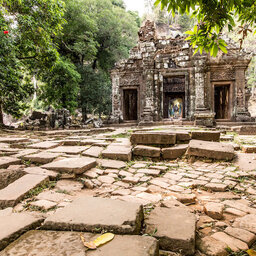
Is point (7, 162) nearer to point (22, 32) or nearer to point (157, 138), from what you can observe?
point (157, 138)

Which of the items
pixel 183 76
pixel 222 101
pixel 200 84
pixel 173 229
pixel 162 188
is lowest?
pixel 162 188

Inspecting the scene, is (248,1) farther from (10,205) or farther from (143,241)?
(10,205)

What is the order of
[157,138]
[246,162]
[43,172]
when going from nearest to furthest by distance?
[43,172] < [246,162] < [157,138]

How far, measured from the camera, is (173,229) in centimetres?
156

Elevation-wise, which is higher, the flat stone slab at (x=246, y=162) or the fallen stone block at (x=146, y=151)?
the fallen stone block at (x=146, y=151)

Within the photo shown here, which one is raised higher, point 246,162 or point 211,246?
point 246,162

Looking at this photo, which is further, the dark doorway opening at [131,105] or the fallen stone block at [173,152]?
the dark doorway opening at [131,105]

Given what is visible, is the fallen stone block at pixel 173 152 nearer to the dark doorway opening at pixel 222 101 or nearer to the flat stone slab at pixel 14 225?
the flat stone slab at pixel 14 225

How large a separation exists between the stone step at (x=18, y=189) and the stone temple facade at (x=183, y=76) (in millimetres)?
10674

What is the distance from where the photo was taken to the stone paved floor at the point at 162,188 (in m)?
1.77

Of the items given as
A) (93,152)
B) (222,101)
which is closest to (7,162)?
(93,152)

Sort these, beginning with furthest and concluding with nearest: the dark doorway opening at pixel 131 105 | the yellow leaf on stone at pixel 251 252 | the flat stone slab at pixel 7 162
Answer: the dark doorway opening at pixel 131 105, the flat stone slab at pixel 7 162, the yellow leaf on stone at pixel 251 252

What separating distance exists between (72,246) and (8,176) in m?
1.81

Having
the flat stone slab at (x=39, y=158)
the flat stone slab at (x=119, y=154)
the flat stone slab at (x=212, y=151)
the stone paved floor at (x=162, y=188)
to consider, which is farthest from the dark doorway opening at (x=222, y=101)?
the flat stone slab at (x=39, y=158)
